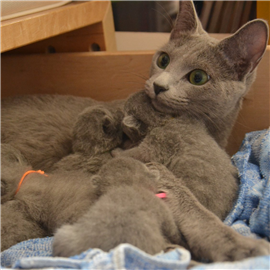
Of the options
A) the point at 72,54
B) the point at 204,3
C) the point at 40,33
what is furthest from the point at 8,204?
the point at 204,3

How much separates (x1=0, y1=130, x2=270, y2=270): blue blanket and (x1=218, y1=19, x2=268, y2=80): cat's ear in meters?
0.29

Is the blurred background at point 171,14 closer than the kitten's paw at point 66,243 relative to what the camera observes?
No

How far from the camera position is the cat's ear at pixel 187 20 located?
1.03m

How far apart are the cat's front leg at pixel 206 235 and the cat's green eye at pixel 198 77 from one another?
33 centimetres

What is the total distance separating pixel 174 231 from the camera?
729mm

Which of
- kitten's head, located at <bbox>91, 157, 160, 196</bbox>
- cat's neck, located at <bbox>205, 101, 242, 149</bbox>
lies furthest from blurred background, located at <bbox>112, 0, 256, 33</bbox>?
kitten's head, located at <bbox>91, 157, 160, 196</bbox>

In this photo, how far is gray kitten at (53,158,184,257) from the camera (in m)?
0.63

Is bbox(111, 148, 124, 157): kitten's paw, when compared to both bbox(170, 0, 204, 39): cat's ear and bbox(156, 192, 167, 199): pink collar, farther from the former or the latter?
bbox(170, 0, 204, 39): cat's ear

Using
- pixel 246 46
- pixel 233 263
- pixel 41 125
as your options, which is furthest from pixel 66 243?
pixel 246 46

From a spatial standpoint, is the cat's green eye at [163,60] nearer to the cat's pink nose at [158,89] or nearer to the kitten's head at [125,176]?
the cat's pink nose at [158,89]

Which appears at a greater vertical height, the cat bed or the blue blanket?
the cat bed

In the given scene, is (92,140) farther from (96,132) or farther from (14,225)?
(14,225)

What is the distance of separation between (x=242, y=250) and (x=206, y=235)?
0.09 meters

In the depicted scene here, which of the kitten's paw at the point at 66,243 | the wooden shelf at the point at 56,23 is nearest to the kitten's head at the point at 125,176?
→ the kitten's paw at the point at 66,243
